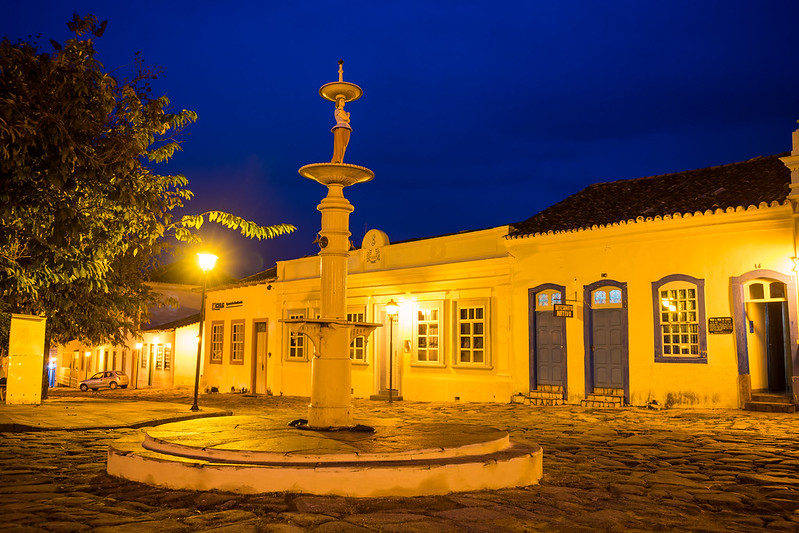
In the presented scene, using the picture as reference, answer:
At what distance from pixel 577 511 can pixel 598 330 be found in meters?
10.6

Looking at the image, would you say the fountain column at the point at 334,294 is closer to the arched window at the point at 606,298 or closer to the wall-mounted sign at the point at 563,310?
the wall-mounted sign at the point at 563,310

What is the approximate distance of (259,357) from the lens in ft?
80.8

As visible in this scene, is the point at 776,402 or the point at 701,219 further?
the point at 701,219

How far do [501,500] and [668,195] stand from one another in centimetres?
1203

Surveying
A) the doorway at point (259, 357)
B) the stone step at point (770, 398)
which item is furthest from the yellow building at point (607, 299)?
the doorway at point (259, 357)

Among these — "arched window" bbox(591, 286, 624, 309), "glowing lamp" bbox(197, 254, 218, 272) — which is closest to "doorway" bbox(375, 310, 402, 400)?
"arched window" bbox(591, 286, 624, 309)

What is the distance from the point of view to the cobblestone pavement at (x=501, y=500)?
486 centimetres

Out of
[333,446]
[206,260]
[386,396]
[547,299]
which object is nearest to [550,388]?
[547,299]

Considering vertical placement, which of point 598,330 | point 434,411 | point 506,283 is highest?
point 506,283

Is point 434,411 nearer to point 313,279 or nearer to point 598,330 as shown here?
point 598,330

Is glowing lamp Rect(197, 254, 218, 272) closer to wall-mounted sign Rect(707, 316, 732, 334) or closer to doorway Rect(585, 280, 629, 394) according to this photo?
doorway Rect(585, 280, 629, 394)

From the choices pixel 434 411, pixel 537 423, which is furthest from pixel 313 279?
pixel 537 423

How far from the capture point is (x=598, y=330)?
Answer: 1553cm

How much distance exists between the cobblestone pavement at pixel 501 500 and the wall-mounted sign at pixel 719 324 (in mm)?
4538
